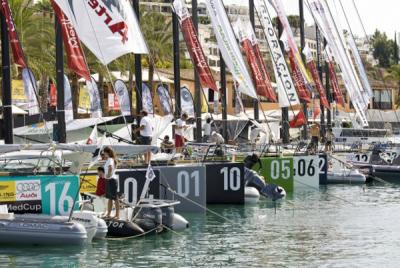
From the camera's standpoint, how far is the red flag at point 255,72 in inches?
1695

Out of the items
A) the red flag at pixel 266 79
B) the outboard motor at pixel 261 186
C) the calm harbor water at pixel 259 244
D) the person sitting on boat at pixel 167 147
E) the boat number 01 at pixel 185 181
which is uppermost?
the red flag at pixel 266 79

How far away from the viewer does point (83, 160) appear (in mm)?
22906

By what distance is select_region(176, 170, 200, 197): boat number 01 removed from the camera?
28094 mm

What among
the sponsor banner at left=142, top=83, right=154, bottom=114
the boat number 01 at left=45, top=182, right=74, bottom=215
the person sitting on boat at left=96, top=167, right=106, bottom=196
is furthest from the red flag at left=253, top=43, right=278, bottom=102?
the boat number 01 at left=45, top=182, right=74, bottom=215

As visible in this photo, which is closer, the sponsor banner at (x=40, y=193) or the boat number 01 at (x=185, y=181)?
the sponsor banner at (x=40, y=193)

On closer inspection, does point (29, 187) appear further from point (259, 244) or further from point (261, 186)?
point (261, 186)

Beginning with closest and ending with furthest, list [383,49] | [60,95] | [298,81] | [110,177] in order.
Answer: [110,177] → [60,95] → [298,81] → [383,49]

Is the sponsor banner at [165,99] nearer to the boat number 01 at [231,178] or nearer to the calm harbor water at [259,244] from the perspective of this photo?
the boat number 01 at [231,178]

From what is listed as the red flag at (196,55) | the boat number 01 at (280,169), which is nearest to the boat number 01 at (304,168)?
the boat number 01 at (280,169)

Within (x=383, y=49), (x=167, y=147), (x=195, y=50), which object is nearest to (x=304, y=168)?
(x=195, y=50)

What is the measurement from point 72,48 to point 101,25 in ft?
4.97

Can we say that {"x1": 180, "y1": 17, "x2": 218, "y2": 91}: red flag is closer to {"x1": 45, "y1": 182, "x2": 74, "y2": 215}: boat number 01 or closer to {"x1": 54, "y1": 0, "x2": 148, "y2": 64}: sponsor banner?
{"x1": 54, "y1": 0, "x2": 148, "y2": 64}: sponsor banner

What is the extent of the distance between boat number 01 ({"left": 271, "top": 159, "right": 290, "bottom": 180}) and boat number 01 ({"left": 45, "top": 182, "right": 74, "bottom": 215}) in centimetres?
1450

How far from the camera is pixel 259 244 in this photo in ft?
76.7
